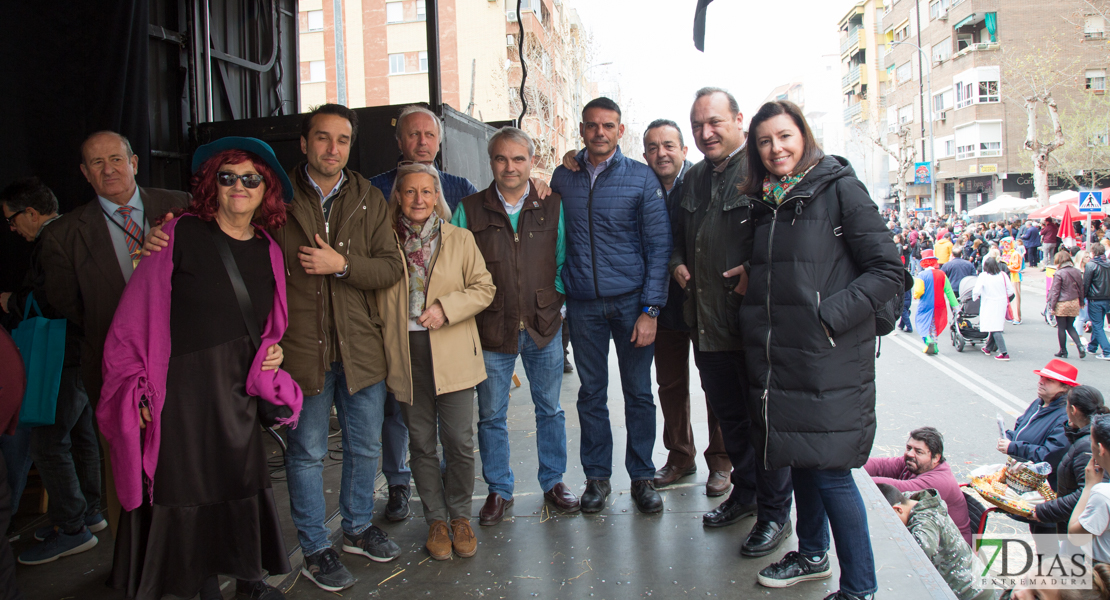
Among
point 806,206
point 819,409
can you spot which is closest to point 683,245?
point 806,206

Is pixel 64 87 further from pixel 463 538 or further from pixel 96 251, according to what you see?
pixel 463 538

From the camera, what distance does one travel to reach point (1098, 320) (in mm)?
11039

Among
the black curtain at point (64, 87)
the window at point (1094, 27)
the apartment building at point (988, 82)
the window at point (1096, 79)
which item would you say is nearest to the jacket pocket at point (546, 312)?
the black curtain at point (64, 87)

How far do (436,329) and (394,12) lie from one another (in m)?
32.2

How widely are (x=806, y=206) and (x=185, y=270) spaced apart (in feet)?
8.08

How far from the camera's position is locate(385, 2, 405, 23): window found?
3164 cm

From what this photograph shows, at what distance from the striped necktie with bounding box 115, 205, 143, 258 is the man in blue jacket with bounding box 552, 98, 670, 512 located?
2178mm

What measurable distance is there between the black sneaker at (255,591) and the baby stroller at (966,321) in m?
12.5

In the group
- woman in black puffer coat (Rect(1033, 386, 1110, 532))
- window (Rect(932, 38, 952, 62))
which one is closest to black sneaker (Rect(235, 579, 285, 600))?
woman in black puffer coat (Rect(1033, 386, 1110, 532))

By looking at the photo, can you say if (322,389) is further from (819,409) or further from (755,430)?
(819,409)

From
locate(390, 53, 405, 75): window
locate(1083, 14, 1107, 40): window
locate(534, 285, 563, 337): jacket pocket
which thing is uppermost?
locate(1083, 14, 1107, 40): window

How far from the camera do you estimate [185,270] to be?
102 inches

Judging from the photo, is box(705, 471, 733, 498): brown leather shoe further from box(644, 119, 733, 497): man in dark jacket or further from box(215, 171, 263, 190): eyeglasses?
box(215, 171, 263, 190): eyeglasses

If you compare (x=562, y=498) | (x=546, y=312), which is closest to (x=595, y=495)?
(x=562, y=498)
